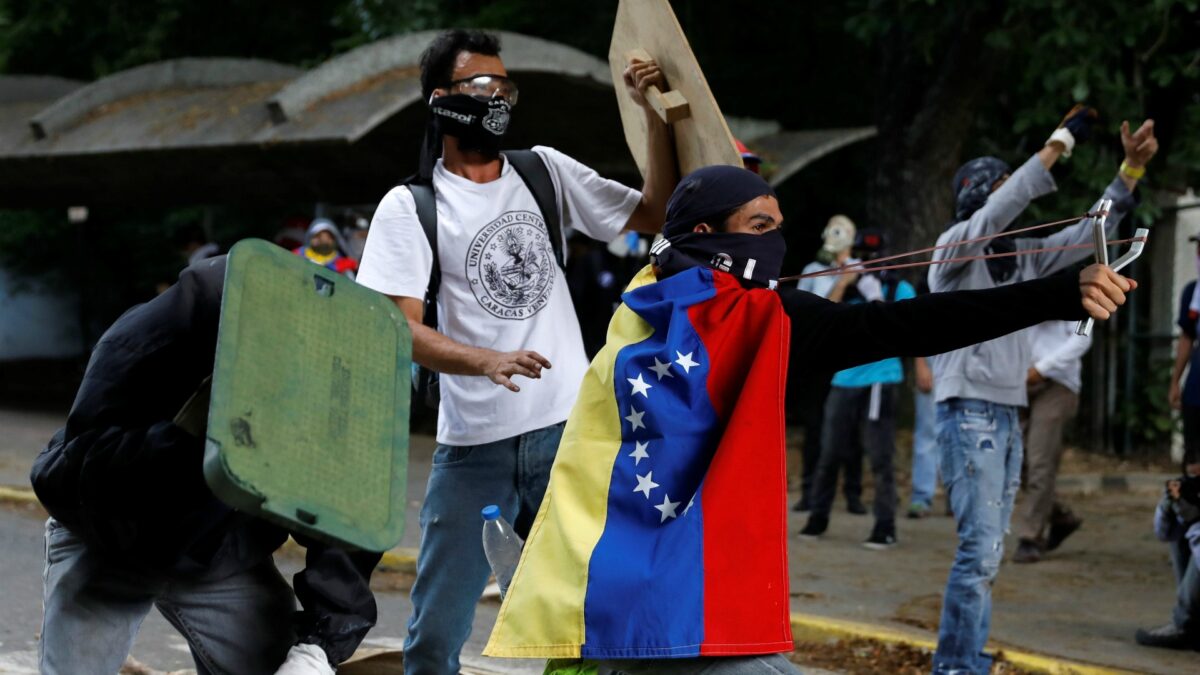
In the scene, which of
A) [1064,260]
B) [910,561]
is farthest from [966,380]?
[910,561]

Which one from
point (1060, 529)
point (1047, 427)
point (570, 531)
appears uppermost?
point (1047, 427)

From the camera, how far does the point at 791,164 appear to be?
40.9ft

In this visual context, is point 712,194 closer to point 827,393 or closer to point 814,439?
point 827,393

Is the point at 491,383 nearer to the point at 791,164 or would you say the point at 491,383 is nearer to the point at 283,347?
the point at 283,347

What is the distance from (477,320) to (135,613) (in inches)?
49.6

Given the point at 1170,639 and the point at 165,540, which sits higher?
the point at 165,540

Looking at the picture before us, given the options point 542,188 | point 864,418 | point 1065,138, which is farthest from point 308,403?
point 864,418

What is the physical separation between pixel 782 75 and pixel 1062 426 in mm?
8600

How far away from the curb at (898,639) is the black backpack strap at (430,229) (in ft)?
10.1

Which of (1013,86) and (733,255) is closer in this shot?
(733,255)

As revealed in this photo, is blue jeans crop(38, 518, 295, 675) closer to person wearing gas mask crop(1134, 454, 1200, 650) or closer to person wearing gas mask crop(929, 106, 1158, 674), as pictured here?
person wearing gas mask crop(929, 106, 1158, 674)

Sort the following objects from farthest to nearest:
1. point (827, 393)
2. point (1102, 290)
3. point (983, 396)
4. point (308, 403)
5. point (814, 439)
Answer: point (814, 439), point (827, 393), point (983, 396), point (1102, 290), point (308, 403)

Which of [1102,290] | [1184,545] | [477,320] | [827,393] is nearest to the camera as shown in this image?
[1102,290]

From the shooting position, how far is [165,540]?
3.37 m
